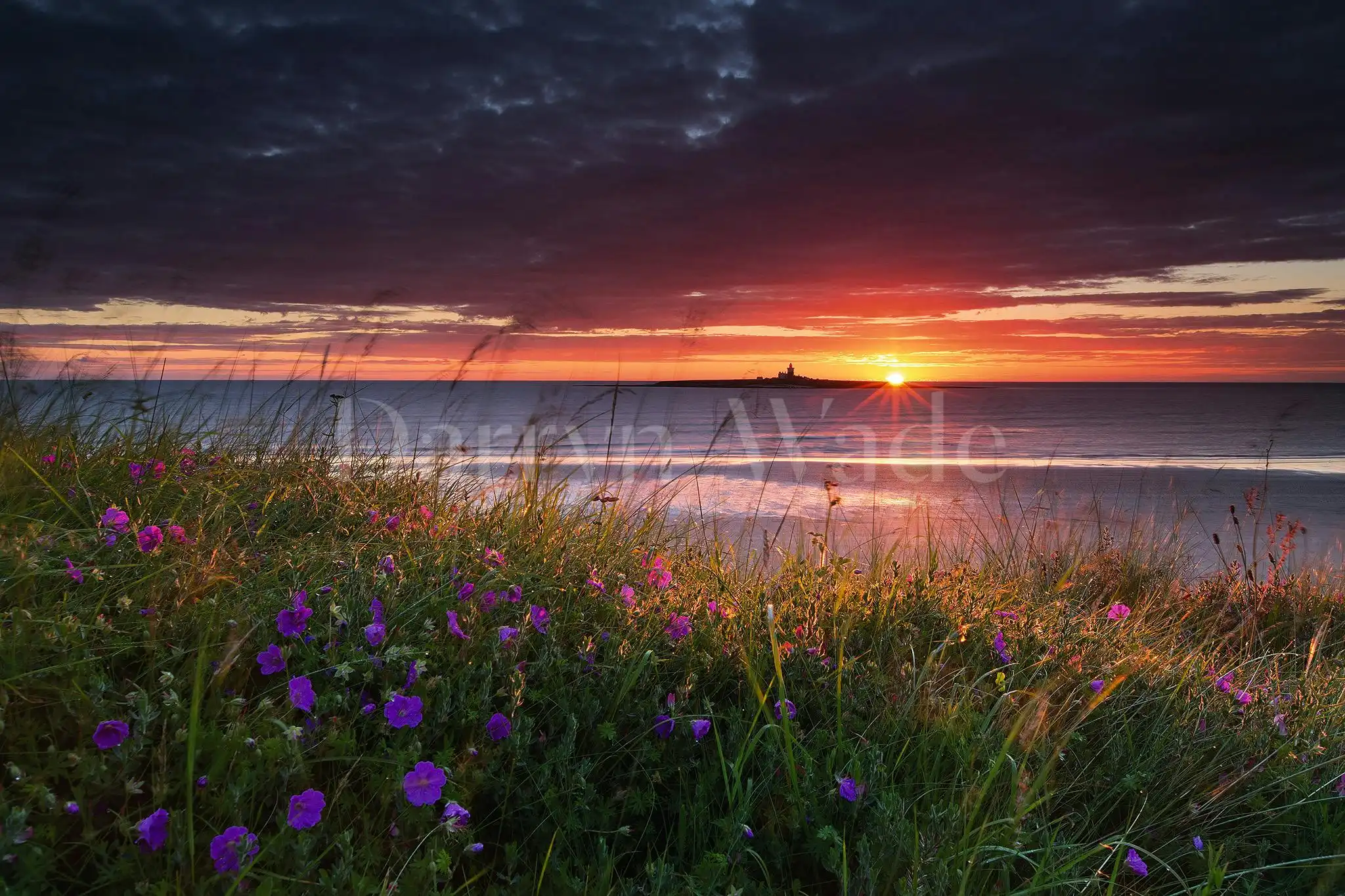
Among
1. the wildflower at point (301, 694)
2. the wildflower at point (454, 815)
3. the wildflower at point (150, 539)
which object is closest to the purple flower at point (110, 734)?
the wildflower at point (301, 694)

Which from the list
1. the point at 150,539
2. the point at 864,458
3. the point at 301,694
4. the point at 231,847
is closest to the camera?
the point at 231,847

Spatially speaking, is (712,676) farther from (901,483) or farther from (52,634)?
(901,483)

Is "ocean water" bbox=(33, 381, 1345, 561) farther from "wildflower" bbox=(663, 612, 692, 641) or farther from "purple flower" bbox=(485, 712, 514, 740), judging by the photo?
"purple flower" bbox=(485, 712, 514, 740)

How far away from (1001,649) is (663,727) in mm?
1634

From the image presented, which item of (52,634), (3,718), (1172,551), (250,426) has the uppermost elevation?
(250,426)

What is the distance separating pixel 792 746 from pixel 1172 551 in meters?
7.29

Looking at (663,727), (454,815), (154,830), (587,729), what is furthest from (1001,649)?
(154,830)

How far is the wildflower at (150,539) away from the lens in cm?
260

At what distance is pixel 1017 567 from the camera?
601 centimetres

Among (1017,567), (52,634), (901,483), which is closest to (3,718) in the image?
(52,634)

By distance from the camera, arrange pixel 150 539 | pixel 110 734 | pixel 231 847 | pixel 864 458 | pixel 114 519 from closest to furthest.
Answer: pixel 231 847, pixel 110 734, pixel 150 539, pixel 114 519, pixel 864 458

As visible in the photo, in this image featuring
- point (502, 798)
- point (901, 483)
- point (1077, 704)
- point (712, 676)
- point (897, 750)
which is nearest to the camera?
point (502, 798)

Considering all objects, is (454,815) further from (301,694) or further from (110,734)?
(110,734)

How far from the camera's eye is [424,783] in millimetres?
1803
